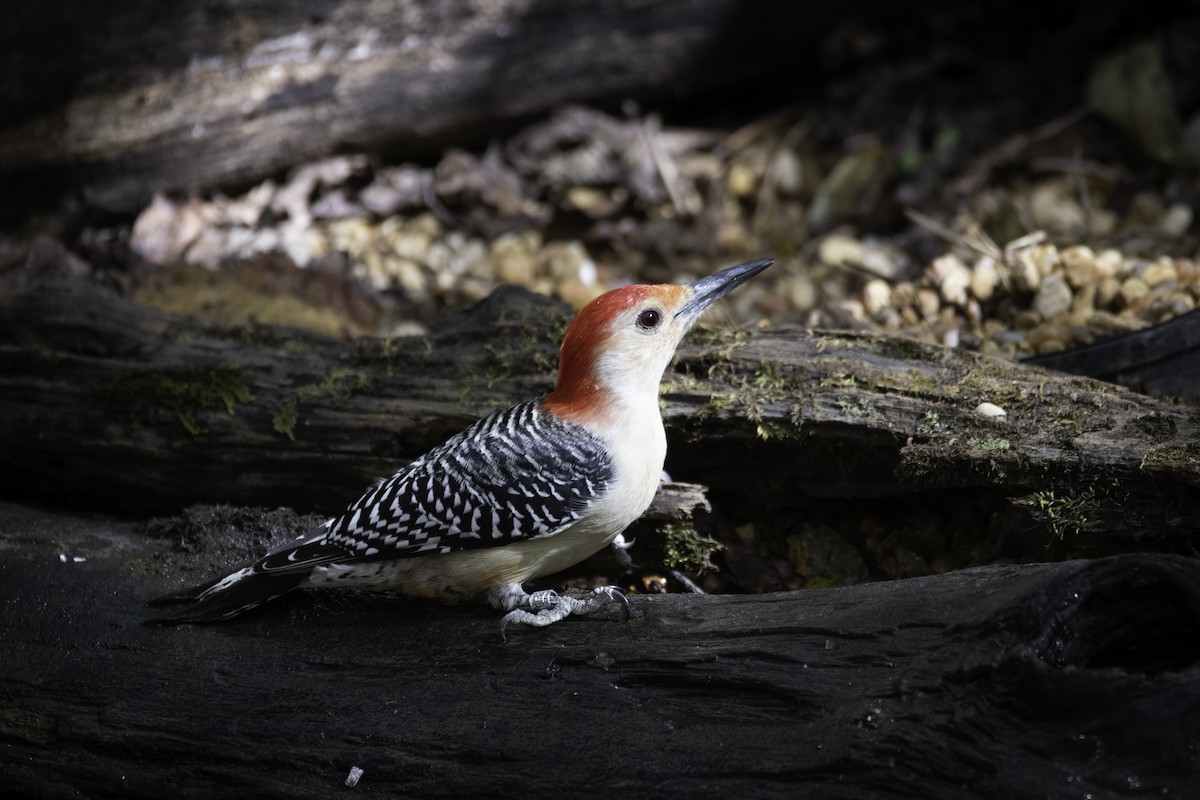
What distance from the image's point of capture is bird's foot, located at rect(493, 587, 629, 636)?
3531 millimetres

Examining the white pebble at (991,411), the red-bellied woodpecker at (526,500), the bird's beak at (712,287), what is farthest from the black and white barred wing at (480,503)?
the white pebble at (991,411)

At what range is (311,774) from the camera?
330 cm

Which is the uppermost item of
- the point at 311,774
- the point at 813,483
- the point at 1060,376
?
the point at 1060,376

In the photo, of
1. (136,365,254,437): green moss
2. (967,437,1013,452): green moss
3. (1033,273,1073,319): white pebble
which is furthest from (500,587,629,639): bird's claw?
(1033,273,1073,319): white pebble

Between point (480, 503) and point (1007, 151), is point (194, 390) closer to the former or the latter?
point (480, 503)

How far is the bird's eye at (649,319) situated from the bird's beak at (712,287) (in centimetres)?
11

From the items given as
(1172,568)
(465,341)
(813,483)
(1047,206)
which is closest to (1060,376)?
(813,483)

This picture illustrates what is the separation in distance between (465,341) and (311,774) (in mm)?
2014

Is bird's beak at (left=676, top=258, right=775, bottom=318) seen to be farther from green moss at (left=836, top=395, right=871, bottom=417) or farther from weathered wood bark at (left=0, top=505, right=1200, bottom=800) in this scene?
weathered wood bark at (left=0, top=505, right=1200, bottom=800)

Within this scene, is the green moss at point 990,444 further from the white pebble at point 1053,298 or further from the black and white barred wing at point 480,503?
the white pebble at point 1053,298

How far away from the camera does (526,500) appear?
3588 mm

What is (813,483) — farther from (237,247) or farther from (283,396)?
(237,247)

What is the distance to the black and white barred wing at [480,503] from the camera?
357 cm

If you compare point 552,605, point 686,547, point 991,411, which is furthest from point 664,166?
point 552,605
